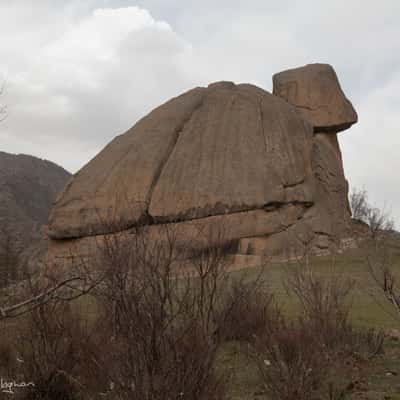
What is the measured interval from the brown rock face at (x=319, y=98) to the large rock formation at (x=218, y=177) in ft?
2.59

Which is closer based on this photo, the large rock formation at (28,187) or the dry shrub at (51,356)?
the dry shrub at (51,356)

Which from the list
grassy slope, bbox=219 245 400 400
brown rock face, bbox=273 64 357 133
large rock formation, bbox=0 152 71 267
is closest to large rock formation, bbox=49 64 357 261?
brown rock face, bbox=273 64 357 133

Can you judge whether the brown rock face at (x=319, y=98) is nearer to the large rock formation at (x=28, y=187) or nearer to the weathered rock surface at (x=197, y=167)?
the weathered rock surface at (x=197, y=167)

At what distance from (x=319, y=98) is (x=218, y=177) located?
8728 mm

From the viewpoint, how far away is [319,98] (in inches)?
1068

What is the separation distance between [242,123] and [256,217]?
15.4 ft

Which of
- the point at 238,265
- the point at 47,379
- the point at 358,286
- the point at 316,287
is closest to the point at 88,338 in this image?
the point at 47,379

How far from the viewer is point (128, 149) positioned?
2366 centimetres

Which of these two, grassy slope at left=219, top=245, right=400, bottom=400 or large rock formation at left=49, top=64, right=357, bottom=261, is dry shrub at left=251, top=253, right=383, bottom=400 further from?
large rock formation at left=49, top=64, right=357, bottom=261

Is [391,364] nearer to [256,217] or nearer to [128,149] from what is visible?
[256,217]

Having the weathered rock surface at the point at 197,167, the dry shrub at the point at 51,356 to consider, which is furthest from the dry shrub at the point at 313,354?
the weathered rock surface at the point at 197,167

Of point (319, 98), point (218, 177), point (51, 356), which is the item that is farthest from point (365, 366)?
point (319, 98)

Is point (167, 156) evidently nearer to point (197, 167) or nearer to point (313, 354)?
point (197, 167)

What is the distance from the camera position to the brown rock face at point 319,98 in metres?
27.1
